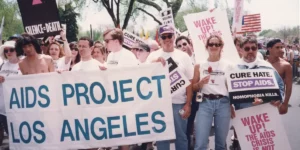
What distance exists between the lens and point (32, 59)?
479 cm

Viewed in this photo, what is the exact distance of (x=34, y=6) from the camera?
5.56 m

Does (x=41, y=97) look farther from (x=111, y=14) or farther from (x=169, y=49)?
(x=111, y=14)

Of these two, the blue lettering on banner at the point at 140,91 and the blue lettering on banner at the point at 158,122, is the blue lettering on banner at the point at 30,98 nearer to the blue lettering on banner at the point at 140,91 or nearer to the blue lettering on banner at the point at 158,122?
the blue lettering on banner at the point at 140,91

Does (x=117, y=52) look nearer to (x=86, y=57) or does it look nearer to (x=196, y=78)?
(x=86, y=57)

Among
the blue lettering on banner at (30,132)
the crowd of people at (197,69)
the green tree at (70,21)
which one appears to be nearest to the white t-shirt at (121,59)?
the crowd of people at (197,69)

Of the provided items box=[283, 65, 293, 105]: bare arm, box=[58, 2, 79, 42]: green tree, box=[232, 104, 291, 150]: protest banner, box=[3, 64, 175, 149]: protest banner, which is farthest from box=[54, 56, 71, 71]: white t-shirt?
box=[58, 2, 79, 42]: green tree

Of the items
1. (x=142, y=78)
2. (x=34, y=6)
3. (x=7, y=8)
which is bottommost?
(x=142, y=78)

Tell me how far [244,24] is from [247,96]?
7125mm

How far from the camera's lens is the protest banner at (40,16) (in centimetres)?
555

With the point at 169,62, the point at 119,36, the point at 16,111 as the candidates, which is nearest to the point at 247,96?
the point at 169,62

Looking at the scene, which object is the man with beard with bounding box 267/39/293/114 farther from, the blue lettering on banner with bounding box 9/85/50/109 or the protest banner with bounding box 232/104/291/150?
the blue lettering on banner with bounding box 9/85/50/109

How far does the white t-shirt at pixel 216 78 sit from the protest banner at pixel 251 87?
0.33ft

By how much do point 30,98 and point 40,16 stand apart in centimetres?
163

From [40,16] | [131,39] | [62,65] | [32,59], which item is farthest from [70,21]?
[32,59]
